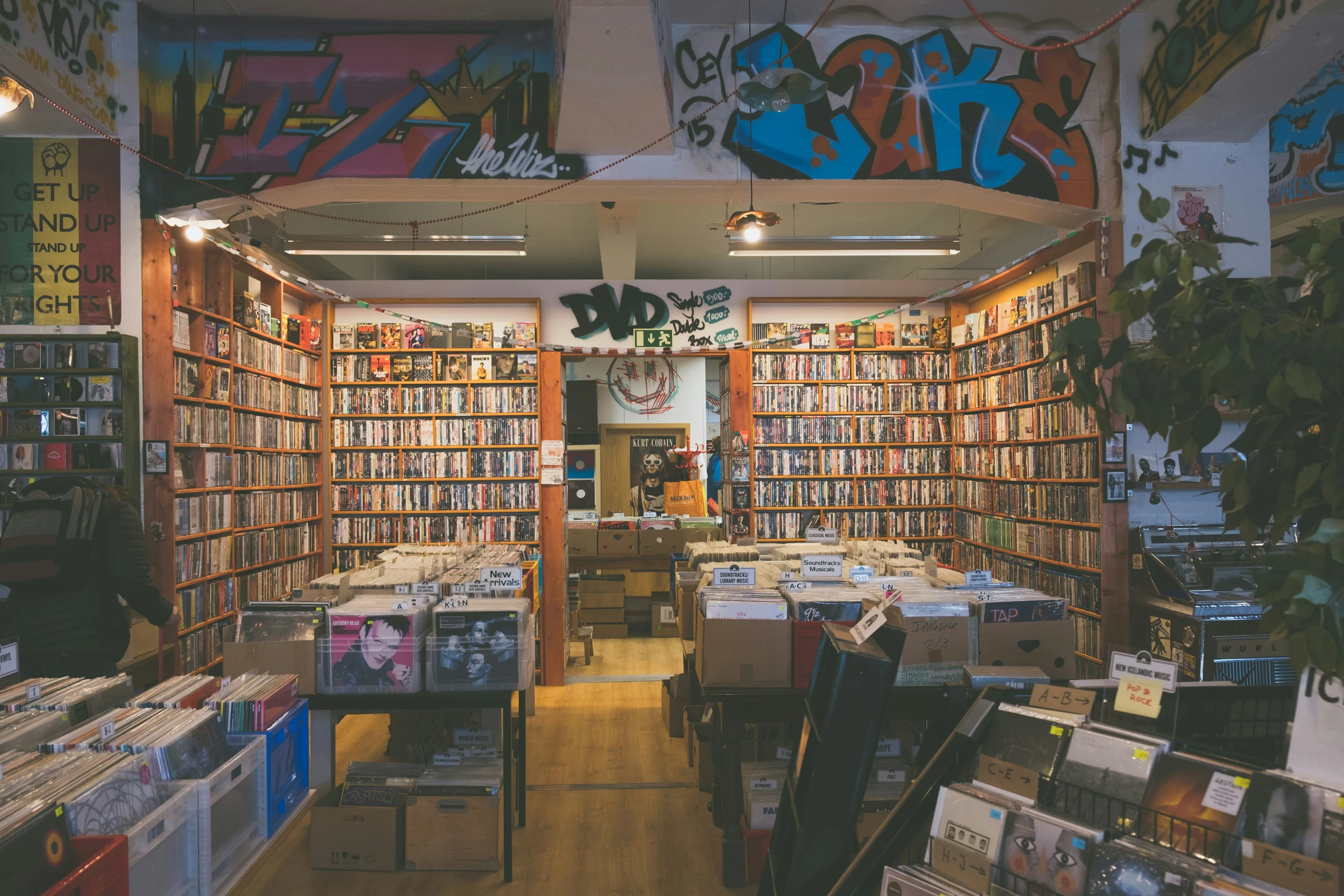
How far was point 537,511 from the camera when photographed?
22.2 feet

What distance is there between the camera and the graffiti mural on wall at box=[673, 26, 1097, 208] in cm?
461

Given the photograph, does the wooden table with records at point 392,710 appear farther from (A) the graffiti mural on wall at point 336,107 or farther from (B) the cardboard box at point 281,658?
(A) the graffiti mural on wall at point 336,107

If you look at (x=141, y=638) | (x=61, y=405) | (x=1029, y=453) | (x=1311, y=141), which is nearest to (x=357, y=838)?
(x=141, y=638)

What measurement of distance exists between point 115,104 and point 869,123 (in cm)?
A: 412

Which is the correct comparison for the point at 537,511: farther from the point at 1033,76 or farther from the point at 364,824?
the point at 1033,76

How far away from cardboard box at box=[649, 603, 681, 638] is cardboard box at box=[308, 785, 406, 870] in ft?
14.2

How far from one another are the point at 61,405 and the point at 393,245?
7.64 feet

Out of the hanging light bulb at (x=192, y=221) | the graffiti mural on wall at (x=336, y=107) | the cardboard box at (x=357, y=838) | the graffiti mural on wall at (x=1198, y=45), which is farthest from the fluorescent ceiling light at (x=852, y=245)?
the cardboard box at (x=357, y=838)

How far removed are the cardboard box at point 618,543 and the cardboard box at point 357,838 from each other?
168 inches

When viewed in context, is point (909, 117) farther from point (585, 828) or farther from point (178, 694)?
point (178, 694)

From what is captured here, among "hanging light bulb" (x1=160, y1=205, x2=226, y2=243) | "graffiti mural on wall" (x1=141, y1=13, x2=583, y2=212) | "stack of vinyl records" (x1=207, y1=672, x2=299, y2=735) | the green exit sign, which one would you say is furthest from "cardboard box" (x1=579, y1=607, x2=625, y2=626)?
"stack of vinyl records" (x1=207, y1=672, x2=299, y2=735)

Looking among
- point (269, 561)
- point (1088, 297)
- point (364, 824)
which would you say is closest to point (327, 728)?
point (364, 824)

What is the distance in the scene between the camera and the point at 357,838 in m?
3.29

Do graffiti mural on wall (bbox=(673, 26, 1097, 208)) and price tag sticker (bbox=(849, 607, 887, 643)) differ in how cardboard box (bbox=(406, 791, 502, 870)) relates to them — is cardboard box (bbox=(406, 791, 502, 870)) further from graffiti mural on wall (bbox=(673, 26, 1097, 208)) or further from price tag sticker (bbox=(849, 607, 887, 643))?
graffiti mural on wall (bbox=(673, 26, 1097, 208))
